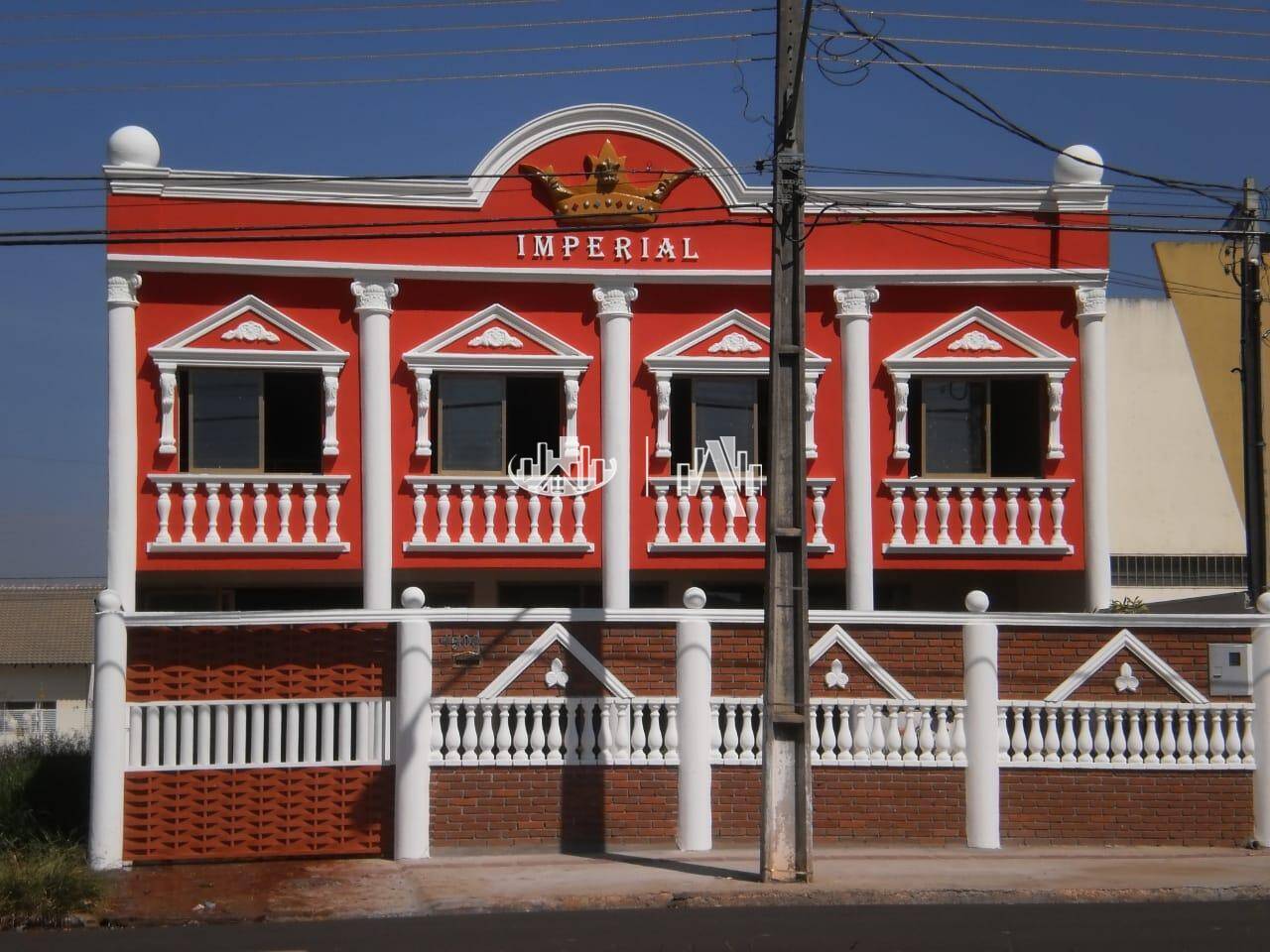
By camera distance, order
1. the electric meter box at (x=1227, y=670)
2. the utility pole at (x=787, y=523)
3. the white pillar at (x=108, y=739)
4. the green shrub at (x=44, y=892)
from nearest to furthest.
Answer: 1. the green shrub at (x=44, y=892)
2. the utility pole at (x=787, y=523)
3. the white pillar at (x=108, y=739)
4. the electric meter box at (x=1227, y=670)

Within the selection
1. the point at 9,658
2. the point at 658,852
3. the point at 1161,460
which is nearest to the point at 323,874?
the point at 658,852

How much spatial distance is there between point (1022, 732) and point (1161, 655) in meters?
1.56

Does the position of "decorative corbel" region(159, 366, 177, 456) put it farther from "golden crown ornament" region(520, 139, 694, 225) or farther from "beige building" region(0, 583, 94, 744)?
"beige building" region(0, 583, 94, 744)

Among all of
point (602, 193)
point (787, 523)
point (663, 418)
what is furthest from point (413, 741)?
point (602, 193)

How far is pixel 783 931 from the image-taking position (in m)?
10.3

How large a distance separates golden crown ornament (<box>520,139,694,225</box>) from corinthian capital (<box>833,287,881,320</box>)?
241cm

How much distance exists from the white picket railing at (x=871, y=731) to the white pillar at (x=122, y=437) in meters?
7.96

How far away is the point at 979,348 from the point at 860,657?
21.7ft

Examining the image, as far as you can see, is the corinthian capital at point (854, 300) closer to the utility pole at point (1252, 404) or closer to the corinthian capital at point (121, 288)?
the utility pole at point (1252, 404)

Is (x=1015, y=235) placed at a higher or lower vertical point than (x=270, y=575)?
higher

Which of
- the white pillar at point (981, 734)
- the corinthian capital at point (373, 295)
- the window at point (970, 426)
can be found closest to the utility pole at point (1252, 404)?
the window at point (970, 426)

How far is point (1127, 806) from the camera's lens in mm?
13875

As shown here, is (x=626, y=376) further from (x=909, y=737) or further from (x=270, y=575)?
(x=909, y=737)

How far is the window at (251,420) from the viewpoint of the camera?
18.2m
